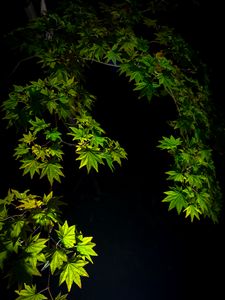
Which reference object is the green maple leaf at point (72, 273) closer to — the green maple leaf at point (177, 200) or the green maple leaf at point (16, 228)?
the green maple leaf at point (16, 228)

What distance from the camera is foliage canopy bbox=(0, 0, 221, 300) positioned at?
1.75 m

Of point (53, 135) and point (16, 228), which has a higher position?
point (53, 135)

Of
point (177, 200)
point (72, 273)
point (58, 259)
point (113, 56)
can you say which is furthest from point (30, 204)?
point (113, 56)

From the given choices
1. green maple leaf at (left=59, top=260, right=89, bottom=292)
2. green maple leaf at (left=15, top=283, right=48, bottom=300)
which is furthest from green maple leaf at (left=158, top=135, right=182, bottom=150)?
green maple leaf at (left=15, top=283, right=48, bottom=300)

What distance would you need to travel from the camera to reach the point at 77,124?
2.32 meters

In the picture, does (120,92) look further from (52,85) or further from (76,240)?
(76,240)

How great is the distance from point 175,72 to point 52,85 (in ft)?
4.09

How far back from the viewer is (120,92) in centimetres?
795

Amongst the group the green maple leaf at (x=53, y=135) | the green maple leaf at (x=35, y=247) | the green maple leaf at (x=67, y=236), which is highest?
the green maple leaf at (x=53, y=135)

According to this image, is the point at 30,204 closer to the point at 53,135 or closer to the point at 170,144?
the point at 53,135

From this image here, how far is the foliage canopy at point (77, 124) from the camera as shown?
5.76ft

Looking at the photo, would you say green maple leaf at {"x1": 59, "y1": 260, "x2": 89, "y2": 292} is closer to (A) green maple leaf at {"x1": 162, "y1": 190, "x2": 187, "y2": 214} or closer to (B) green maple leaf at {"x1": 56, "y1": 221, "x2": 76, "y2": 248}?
(B) green maple leaf at {"x1": 56, "y1": 221, "x2": 76, "y2": 248}

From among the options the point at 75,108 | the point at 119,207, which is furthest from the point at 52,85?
the point at 119,207

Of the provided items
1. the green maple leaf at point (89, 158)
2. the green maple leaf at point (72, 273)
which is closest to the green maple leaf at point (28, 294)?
the green maple leaf at point (72, 273)
